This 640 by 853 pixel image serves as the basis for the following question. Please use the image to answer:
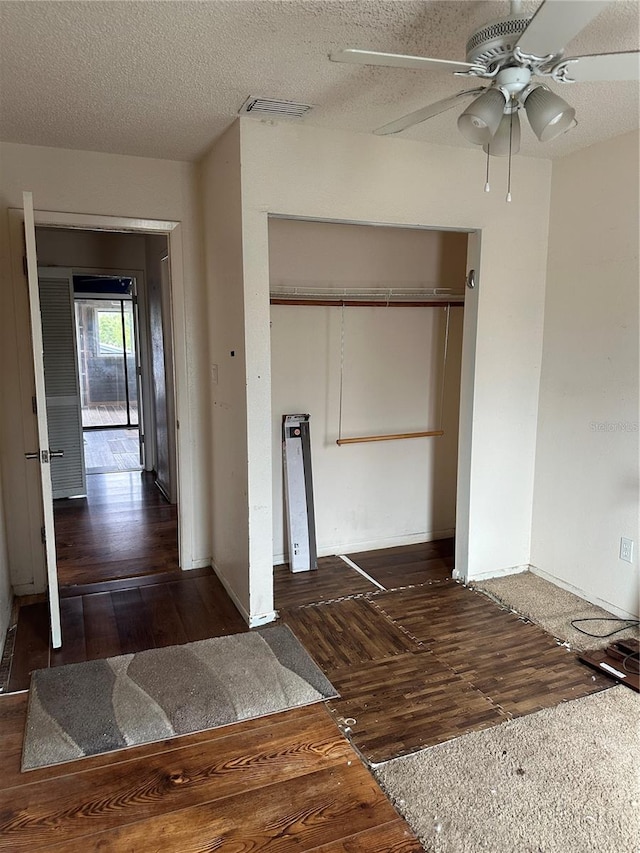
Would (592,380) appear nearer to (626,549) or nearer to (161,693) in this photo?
(626,549)

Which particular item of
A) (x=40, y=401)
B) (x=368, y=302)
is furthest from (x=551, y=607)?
(x=40, y=401)

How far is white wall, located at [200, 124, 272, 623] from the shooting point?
2.91 meters

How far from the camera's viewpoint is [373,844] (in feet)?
5.86

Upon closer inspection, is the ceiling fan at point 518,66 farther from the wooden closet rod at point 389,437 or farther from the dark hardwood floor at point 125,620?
the dark hardwood floor at point 125,620

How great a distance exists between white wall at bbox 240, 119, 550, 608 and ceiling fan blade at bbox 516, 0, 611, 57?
142 cm

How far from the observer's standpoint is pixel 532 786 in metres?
1.99

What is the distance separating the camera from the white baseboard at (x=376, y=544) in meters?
4.02

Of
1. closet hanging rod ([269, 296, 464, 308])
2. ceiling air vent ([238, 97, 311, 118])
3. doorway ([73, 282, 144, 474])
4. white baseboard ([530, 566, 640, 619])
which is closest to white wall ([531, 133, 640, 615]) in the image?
white baseboard ([530, 566, 640, 619])

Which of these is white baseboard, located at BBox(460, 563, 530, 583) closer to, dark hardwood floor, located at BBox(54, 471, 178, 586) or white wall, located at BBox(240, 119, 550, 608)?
white wall, located at BBox(240, 119, 550, 608)

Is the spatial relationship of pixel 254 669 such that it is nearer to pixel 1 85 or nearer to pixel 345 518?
pixel 345 518

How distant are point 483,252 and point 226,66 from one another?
5.86 ft

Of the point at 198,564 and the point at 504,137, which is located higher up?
the point at 504,137

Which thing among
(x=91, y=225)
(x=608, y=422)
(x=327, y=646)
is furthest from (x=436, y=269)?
(x=327, y=646)

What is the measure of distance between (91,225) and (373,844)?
3.21 m
